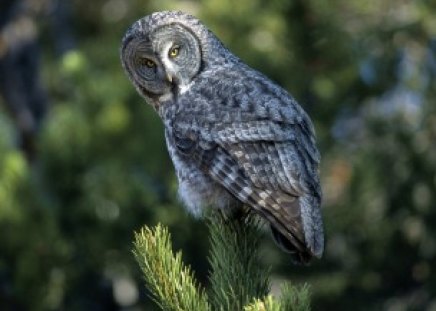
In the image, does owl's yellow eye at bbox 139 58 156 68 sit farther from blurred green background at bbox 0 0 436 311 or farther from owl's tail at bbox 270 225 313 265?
blurred green background at bbox 0 0 436 311

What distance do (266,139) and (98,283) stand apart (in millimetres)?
4730

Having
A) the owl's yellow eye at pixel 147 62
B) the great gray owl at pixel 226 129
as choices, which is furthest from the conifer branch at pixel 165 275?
the owl's yellow eye at pixel 147 62

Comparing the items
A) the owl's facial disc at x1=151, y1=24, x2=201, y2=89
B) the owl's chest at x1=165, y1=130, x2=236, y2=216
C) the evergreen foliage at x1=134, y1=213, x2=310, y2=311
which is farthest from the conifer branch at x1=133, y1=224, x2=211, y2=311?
the owl's facial disc at x1=151, y1=24, x2=201, y2=89

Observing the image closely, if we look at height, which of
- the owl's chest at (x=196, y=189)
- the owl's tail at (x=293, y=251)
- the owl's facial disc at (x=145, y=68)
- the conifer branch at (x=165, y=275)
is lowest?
the owl's tail at (x=293, y=251)

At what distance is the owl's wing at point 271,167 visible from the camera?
4.78m

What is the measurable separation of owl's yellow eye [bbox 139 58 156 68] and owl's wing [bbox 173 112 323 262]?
0.41m

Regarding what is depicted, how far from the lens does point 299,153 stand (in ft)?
16.4

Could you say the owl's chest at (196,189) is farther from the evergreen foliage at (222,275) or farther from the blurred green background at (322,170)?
the blurred green background at (322,170)

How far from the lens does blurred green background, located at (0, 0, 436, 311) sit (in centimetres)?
865

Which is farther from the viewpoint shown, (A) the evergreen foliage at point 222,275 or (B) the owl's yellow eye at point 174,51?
(B) the owl's yellow eye at point 174,51

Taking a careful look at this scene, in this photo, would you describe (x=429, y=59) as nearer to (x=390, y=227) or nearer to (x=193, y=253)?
(x=390, y=227)

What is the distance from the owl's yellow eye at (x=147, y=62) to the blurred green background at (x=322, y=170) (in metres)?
2.58

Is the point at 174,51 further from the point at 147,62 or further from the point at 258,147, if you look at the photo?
the point at 258,147

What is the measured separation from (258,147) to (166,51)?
83 cm
